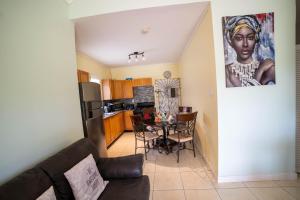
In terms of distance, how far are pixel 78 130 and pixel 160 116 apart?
177cm

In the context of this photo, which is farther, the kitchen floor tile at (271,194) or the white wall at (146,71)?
the white wall at (146,71)

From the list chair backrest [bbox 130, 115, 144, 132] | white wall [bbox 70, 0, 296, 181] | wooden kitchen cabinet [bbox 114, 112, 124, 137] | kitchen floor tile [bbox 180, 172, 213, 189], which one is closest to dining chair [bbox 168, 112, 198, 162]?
kitchen floor tile [bbox 180, 172, 213, 189]

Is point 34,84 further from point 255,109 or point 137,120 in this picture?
point 255,109

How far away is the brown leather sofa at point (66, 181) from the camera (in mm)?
971

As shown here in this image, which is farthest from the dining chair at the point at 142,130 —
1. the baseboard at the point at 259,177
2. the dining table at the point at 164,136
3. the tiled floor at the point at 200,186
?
the baseboard at the point at 259,177

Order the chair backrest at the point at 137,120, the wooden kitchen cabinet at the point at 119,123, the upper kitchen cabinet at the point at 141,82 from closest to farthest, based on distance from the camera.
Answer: the chair backrest at the point at 137,120 → the wooden kitchen cabinet at the point at 119,123 → the upper kitchen cabinet at the point at 141,82

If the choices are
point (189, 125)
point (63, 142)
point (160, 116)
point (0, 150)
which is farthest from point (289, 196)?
point (0, 150)

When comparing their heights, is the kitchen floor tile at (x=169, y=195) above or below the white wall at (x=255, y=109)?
below

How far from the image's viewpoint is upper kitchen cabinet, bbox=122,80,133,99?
5.50 metres

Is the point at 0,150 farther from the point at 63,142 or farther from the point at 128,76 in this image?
the point at 128,76

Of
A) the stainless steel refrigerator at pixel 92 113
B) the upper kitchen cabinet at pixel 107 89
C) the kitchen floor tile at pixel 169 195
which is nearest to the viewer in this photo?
the kitchen floor tile at pixel 169 195

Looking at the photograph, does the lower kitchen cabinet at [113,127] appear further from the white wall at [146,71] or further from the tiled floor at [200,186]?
the white wall at [146,71]

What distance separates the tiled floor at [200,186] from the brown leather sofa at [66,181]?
62 cm

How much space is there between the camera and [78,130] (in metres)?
2.18
